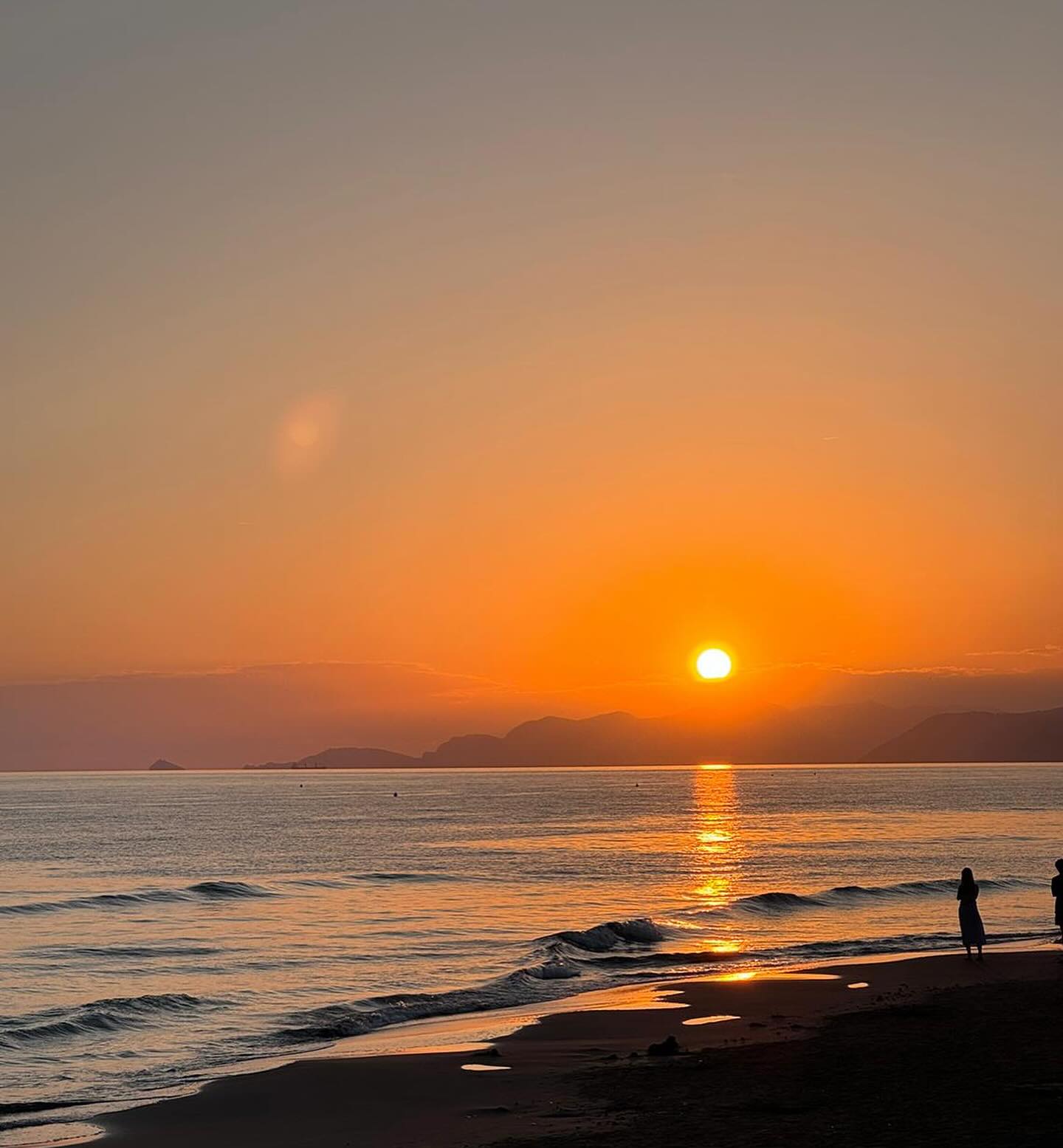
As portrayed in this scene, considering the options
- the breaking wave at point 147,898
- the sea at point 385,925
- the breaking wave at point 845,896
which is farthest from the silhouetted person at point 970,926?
the breaking wave at point 147,898

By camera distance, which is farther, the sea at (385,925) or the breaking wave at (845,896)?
the breaking wave at (845,896)

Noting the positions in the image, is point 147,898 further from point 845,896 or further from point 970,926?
point 970,926

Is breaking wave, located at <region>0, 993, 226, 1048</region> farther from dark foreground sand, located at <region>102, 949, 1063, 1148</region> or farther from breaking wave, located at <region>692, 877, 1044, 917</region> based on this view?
breaking wave, located at <region>692, 877, 1044, 917</region>

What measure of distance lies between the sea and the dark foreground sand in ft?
9.68

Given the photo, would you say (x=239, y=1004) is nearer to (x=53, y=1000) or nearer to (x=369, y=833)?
(x=53, y=1000)

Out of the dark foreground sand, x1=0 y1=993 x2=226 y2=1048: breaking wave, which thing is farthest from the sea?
the dark foreground sand

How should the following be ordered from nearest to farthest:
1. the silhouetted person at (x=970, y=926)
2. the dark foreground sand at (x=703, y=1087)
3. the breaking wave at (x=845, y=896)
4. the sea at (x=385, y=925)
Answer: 1. the dark foreground sand at (x=703, y=1087)
2. the sea at (x=385, y=925)
3. the silhouetted person at (x=970, y=926)
4. the breaking wave at (x=845, y=896)

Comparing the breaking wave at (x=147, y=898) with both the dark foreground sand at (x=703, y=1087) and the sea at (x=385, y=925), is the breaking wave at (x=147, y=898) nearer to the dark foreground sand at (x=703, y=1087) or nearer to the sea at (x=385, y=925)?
the sea at (x=385, y=925)

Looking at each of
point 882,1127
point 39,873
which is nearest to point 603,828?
point 39,873

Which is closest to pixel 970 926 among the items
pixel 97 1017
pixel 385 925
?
pixel 97 1017

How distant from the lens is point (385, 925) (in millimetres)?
48031

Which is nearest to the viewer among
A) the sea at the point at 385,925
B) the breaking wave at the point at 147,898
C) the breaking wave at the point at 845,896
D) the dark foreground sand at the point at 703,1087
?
the dark foreground sand at the point at 703,1087

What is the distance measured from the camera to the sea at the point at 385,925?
89.1ft

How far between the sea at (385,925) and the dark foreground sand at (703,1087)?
2.95m
